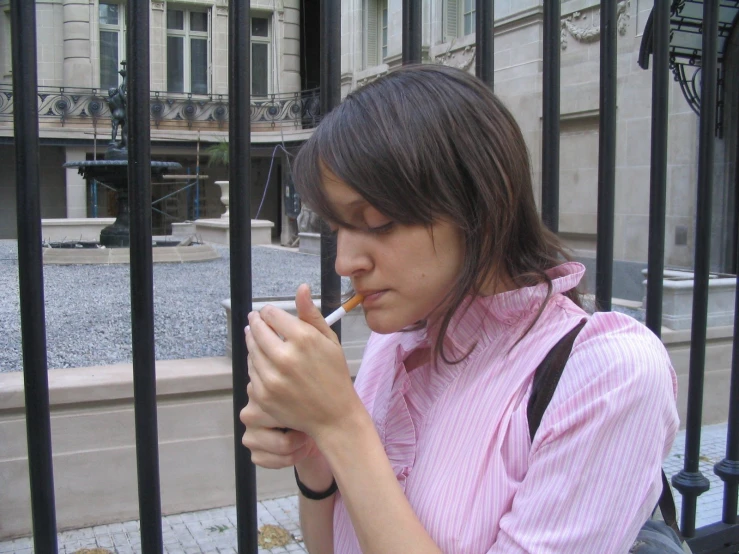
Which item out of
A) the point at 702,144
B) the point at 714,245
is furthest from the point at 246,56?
the point at 714,245

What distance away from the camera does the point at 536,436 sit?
88 cm

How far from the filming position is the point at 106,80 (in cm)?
2089

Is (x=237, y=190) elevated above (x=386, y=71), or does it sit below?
below

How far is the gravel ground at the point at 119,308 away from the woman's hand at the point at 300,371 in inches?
182

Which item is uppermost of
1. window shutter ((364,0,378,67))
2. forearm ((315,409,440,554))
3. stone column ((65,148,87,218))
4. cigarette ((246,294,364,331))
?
window shutter ((364,0,378,67))

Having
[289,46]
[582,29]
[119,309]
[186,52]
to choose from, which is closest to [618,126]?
[582,29]

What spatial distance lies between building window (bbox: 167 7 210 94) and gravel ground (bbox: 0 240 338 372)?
1098 cm

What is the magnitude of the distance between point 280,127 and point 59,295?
1356cm

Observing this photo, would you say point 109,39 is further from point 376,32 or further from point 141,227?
point 141,227

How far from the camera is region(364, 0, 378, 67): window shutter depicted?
52.5 feet

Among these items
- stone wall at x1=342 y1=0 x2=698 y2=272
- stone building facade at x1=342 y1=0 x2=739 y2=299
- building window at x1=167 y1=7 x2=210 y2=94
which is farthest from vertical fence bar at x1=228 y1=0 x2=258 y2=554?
building window at x1=167 y1=7 x2=210 y2=94

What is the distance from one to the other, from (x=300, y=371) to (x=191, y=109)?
21.4 meters

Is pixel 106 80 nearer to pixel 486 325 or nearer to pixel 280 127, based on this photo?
pixel 280 127

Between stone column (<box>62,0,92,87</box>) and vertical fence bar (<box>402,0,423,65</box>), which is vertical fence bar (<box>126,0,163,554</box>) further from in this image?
stone column (<box>62,0,92,87</box>)
